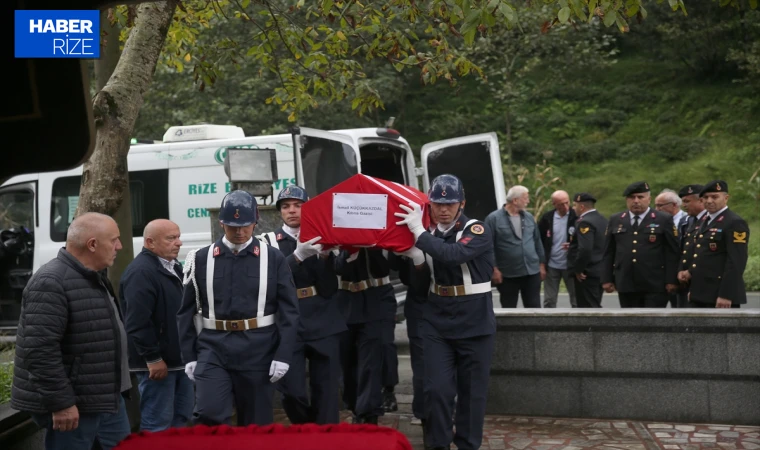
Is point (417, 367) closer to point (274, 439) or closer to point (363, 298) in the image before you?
point (363, 298)

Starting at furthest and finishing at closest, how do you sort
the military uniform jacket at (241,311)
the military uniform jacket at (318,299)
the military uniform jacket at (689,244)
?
1. the military uniform jacket at (689,244)
2. the military uniform jacket at (318,299)
3. the military uniform jacket at (241,311)

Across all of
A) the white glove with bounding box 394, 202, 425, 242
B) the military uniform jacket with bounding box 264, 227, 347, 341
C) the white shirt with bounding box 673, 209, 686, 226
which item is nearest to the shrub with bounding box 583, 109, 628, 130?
the white shirt with bounding box 673, 209, 686, 226

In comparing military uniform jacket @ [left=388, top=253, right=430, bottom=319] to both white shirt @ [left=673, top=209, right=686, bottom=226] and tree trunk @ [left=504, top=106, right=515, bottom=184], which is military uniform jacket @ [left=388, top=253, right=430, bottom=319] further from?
tree trunk @ [left=504, top=106, right=515, bottom=184]

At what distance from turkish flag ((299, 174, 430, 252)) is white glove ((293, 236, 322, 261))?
0.05m

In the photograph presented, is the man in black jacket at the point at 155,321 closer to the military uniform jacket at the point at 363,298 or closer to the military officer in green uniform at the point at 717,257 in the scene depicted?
the military uniform jacket at the point at 363,298

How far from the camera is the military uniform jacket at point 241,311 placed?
5991 millimetres

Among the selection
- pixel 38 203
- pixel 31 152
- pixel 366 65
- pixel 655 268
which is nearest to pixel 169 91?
pixel 366 65

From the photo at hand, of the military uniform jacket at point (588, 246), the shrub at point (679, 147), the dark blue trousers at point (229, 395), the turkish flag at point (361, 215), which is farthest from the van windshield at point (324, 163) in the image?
the shrub at point (679, 147)

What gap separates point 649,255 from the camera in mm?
9867

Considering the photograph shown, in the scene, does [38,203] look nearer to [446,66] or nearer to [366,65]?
[446,66]

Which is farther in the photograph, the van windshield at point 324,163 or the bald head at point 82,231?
the van windshield at point 324,163

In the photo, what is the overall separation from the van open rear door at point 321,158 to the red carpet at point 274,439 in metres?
6.70

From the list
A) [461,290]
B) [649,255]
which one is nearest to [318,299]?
[461,290]

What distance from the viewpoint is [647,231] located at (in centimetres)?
992
